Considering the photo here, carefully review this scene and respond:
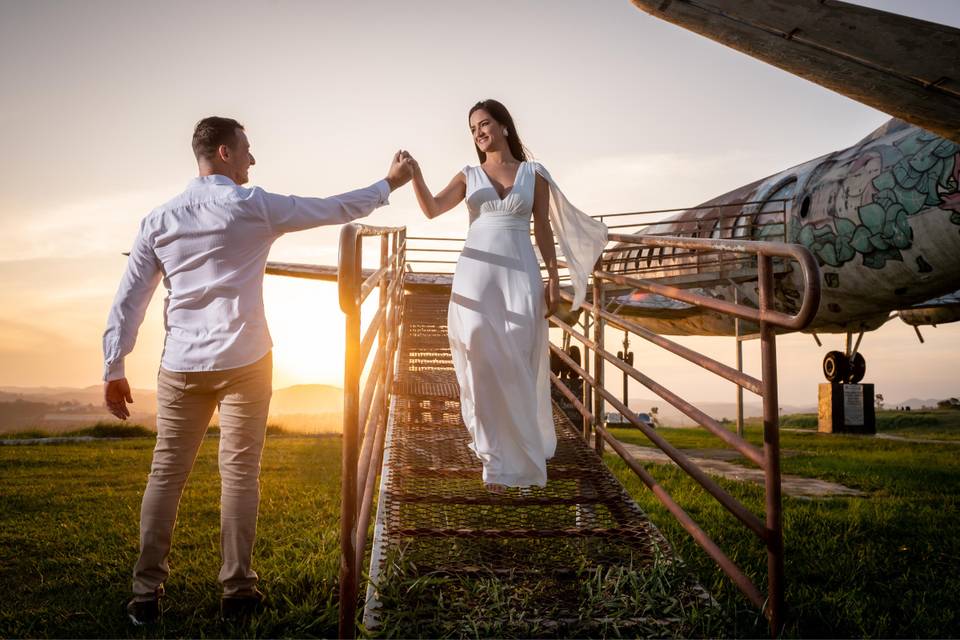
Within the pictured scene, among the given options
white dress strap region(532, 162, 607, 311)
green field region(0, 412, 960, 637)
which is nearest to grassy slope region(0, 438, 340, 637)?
green field region(0, 412, 960, 637)

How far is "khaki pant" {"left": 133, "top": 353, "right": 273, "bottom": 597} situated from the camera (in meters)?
2.77

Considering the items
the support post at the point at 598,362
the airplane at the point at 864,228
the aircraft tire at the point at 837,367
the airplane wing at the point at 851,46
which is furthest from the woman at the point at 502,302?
the aircraft tire at the point at 837,367

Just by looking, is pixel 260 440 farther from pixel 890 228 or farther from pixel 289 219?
pixel 890 228

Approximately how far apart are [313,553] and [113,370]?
1.72 metres

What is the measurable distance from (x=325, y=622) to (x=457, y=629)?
2.45ft

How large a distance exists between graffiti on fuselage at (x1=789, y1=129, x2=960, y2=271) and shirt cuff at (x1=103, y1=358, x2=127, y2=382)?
11.2 metres

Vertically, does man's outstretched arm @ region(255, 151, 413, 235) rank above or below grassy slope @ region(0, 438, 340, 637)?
above

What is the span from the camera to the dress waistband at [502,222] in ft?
12.5

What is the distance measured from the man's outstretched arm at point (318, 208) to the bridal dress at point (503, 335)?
0.78 m

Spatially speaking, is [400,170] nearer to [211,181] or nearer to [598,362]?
[211,181]

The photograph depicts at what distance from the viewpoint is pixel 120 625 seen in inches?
111

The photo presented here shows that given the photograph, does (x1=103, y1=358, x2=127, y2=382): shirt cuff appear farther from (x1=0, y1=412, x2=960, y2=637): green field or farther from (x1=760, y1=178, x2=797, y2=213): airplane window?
(x1=760, y1=178, x2=797, y2=213): airplane window

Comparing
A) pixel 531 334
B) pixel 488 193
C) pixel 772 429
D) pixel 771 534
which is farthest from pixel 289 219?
pixel 771 534

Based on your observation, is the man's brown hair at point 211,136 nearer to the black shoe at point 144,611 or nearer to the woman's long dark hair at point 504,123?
the woman's long dark hair at point 504,123
